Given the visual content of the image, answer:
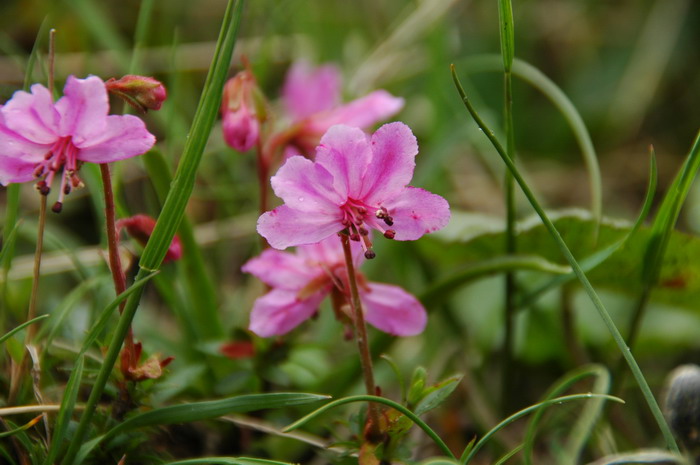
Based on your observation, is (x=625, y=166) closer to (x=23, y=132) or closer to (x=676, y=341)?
(x=676, y=341)

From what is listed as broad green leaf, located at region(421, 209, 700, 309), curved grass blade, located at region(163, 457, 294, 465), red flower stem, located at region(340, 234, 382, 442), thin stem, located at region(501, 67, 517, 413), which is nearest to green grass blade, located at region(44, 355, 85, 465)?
curved grass blade, located at region(163, 457, 294, 465)

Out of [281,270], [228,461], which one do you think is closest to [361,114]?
[281,270]

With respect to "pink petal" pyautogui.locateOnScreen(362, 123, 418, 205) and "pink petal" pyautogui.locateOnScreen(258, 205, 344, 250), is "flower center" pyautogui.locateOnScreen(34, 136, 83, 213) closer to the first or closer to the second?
"pink petal" pyautogui.locateOnScreen(258, 205, 344, 250)

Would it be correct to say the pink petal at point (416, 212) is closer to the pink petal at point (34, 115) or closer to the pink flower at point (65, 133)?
the pink flower at point (65, 133)

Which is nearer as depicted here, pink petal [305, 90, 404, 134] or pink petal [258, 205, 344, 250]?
pink petal [258, 205, 344, 250]

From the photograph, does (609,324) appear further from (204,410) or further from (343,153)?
(204,410)

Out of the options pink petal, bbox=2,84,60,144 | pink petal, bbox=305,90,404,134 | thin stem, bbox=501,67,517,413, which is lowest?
thin stem, bbox=501,67,517,413

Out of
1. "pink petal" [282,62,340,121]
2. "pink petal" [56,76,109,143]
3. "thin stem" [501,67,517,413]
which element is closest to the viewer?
"pink petal" [56,76,109,143]

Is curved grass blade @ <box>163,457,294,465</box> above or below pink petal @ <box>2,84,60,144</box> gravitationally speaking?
below
